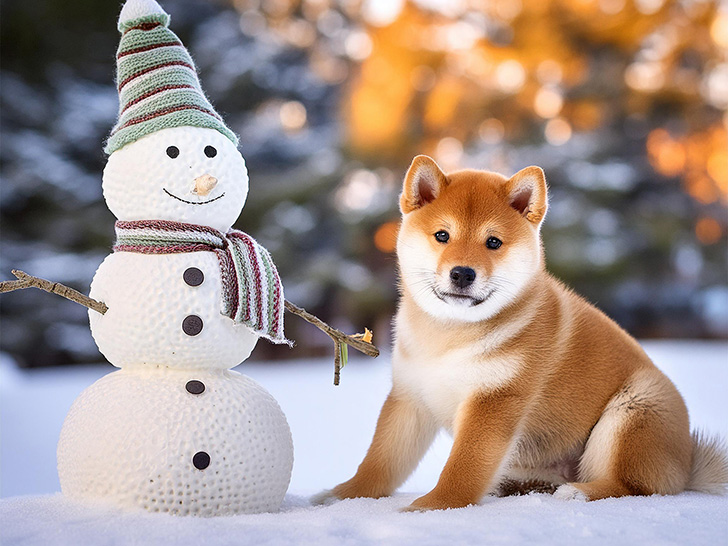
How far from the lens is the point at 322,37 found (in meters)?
6.46

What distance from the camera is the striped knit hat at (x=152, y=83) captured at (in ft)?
4.56

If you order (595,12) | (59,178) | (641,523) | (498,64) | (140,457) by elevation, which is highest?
(595,12)

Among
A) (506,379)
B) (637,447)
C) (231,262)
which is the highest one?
(231,262)

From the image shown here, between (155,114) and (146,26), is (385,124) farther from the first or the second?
(155,114)

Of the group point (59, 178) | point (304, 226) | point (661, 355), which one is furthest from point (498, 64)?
point (59, 178)

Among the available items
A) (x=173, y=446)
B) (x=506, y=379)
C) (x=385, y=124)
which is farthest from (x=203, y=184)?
(x=385, y=124)

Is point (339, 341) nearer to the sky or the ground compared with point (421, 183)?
nearer to the ground

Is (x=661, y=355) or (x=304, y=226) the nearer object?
(x=661, y=355)

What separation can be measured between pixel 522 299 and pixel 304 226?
4.71 metres

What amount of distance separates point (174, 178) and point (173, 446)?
49 cm

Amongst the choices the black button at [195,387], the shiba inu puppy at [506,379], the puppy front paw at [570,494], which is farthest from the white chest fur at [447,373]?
the black button at [195,387]

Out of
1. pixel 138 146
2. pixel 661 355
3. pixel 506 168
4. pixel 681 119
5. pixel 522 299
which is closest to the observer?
pixel 138 146

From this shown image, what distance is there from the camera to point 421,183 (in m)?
1.67

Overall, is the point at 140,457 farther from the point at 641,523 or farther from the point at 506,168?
the point at 506,168
